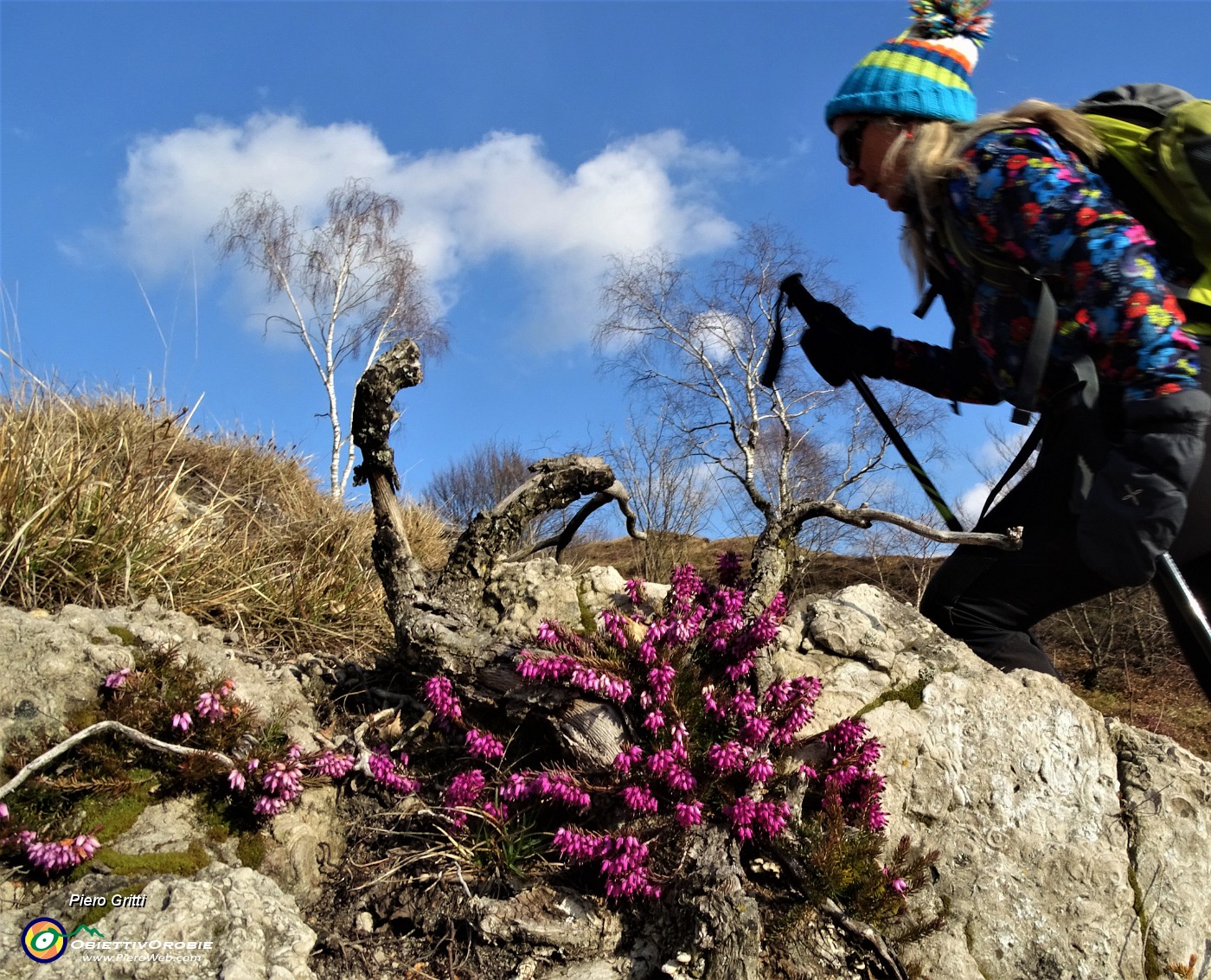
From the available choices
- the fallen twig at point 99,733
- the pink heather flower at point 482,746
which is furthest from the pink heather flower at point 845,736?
the fallen twig at point 99,733

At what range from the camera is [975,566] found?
8.84 ft

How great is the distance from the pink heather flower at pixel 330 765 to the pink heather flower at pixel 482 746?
0.46 meters

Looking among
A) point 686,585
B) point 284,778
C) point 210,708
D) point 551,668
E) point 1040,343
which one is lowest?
point 284,778

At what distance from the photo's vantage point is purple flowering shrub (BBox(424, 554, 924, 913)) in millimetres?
2545

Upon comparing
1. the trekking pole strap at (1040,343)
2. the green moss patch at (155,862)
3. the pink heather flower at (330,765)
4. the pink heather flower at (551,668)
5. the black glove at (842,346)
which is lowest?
the green moss patch at (155,862)

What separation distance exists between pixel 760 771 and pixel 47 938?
6.60ft

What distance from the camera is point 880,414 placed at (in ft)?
9.64

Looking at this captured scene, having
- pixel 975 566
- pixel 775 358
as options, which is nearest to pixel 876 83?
pixel 775 358

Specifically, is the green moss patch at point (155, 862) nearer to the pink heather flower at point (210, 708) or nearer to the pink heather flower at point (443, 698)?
the pink heather flower at point (210, 708)

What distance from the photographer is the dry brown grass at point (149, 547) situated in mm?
3662

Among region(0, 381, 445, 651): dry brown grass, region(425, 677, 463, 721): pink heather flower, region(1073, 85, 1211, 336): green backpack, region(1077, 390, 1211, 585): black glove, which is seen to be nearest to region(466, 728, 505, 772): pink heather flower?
region(425, 677, 463, 721): pink heather flower

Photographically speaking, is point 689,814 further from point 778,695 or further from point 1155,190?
point 1155,190

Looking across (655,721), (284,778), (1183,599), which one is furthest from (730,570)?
(284,778)

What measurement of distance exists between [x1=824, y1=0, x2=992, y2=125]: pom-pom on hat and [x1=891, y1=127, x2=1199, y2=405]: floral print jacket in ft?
1.03
